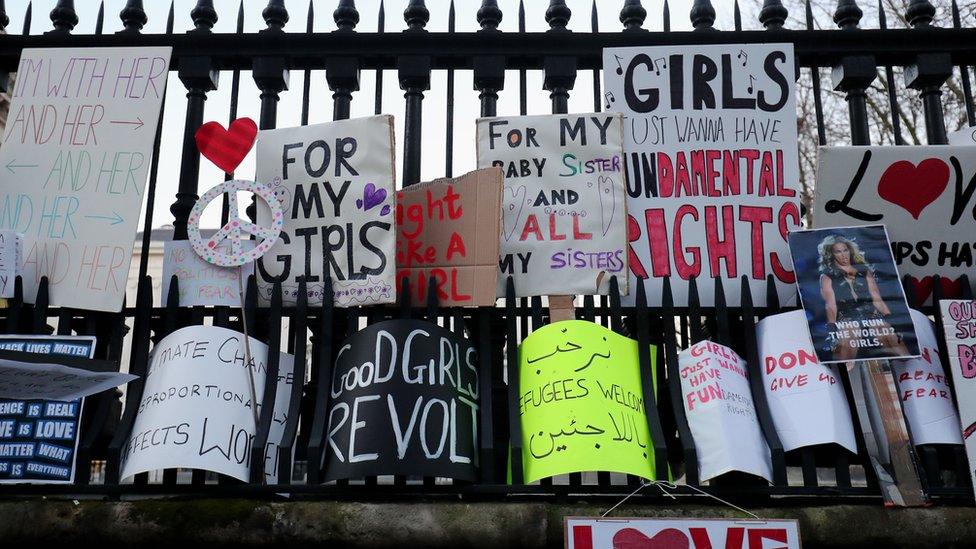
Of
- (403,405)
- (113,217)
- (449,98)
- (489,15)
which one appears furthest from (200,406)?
(489,15)

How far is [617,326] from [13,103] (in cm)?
297

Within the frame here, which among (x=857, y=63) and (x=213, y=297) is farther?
(x=857, y=63)

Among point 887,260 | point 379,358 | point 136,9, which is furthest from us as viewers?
point 136,9

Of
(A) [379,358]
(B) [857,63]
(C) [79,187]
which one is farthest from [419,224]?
(B) [857,63]

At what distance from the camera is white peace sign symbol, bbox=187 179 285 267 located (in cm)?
366

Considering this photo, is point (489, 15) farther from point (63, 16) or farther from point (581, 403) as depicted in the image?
point (63, 16)

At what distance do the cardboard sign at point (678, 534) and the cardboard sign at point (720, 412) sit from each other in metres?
0.22

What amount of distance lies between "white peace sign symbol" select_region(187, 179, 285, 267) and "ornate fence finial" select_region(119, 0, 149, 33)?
112cm

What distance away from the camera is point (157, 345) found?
3604 mm

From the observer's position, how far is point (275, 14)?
4.22 metres

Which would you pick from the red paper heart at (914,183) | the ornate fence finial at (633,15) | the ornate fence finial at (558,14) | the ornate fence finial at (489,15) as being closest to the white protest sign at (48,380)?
the ornate fence finial at (489,15)

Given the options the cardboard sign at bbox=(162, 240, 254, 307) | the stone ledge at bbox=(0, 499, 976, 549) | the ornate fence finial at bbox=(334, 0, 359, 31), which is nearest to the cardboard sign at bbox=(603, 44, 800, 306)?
the stone ledge at bbox=(0, 499, 976, 549)

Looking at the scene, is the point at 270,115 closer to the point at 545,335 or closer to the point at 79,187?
the point at 79,187

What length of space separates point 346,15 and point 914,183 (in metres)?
2.72
